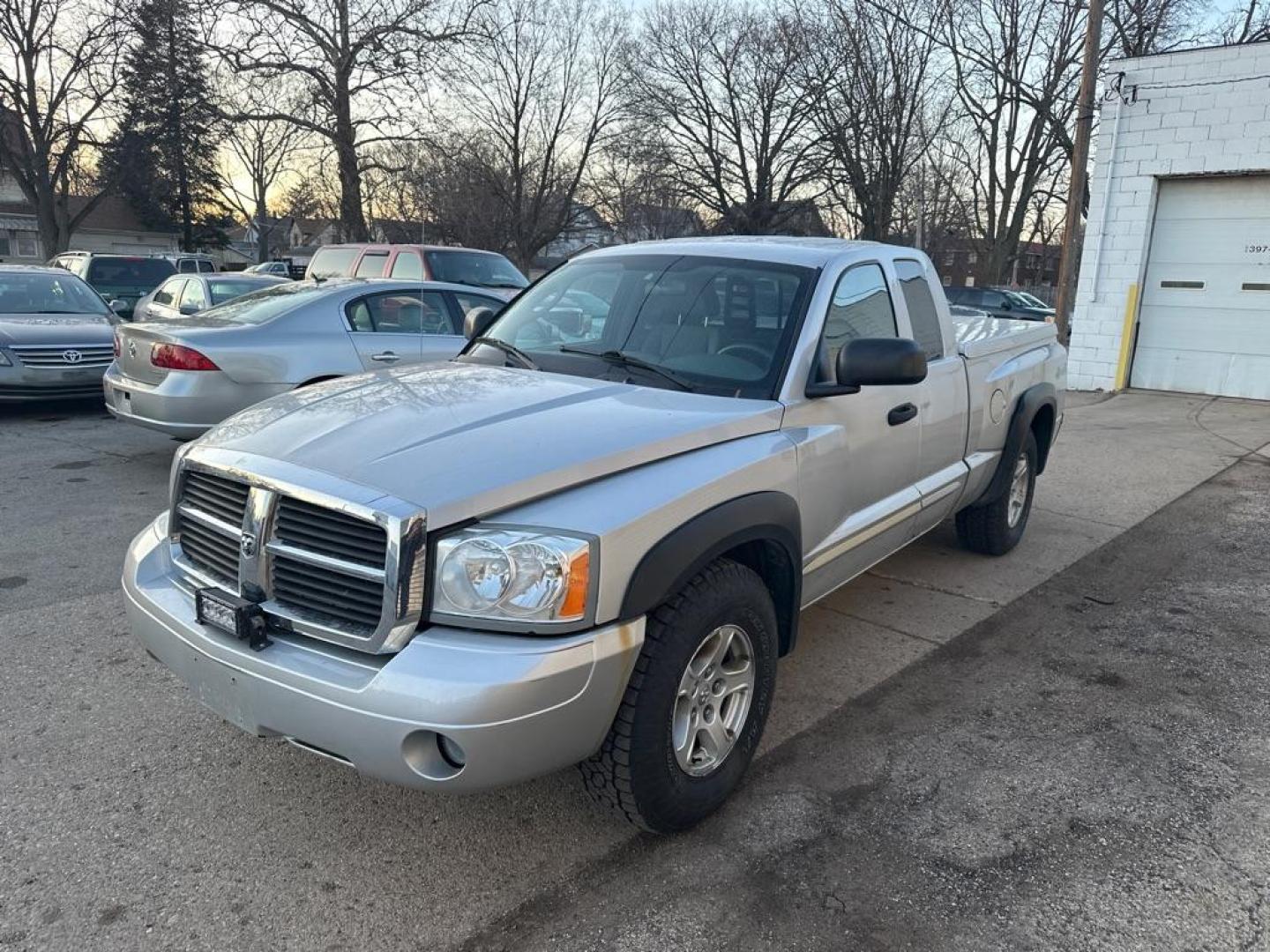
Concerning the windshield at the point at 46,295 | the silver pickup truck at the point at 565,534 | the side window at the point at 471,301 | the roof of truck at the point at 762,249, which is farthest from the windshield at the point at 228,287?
the silver pickup truck at the point at 565,534

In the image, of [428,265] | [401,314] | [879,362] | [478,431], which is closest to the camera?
[478,431]

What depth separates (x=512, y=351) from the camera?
376cm

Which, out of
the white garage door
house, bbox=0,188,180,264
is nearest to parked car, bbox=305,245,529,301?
the white garage door

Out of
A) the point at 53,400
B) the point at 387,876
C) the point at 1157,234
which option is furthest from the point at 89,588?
the point at 1157,234

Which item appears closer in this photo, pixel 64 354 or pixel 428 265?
pixel 64 354

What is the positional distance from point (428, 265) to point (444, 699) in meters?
10.5

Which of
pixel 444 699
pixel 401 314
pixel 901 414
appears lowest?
pixel 444 699

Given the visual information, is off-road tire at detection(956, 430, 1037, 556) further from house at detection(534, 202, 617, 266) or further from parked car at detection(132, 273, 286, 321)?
house at detection(534, 202, 617, 266)

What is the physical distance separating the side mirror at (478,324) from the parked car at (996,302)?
22233 millimetres

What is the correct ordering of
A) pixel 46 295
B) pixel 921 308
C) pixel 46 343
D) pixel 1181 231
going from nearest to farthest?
1. pixel 921 308
2. pixel 46 343
3. pixel 46 295
4. pixel 1181 231

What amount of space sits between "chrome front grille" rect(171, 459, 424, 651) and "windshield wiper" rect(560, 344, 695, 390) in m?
1.34

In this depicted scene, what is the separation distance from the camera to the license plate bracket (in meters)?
2.41

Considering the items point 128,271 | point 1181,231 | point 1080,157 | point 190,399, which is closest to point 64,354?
point 190,399

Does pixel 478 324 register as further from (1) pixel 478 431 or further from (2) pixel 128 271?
(2) pixel 128 271
